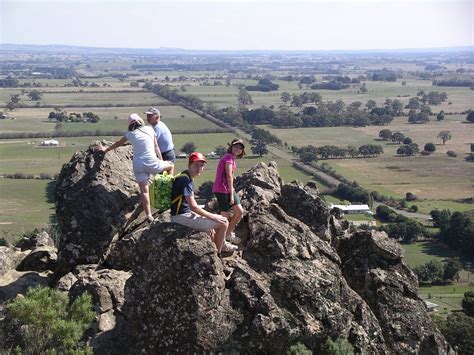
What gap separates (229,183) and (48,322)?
570cm

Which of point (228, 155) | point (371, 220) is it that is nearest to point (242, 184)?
point (228, 155)

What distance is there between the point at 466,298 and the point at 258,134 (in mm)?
94910

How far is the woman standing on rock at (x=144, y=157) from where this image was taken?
17125 millimetres

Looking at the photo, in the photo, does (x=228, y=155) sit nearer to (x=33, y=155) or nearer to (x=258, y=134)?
(x=33, y=155)

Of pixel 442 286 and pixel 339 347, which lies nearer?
pixel 339 347

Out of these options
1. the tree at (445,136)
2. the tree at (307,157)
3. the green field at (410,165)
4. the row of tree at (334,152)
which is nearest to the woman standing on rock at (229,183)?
the green field at (410,165)

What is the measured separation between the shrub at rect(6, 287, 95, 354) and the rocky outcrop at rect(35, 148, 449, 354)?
35.8 inches

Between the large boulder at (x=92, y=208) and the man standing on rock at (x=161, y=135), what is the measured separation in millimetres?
1539

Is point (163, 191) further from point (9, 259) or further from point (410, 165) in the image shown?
point (410, 165)

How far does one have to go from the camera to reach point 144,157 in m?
17.2

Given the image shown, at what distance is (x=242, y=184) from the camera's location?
21.6 metres

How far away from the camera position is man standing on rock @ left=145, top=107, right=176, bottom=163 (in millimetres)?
18641

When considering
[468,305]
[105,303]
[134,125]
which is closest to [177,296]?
[105,303]

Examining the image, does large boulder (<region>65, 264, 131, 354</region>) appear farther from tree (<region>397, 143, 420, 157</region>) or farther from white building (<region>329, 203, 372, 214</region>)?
tree (<region>397, 143, 420, 157</region>)
